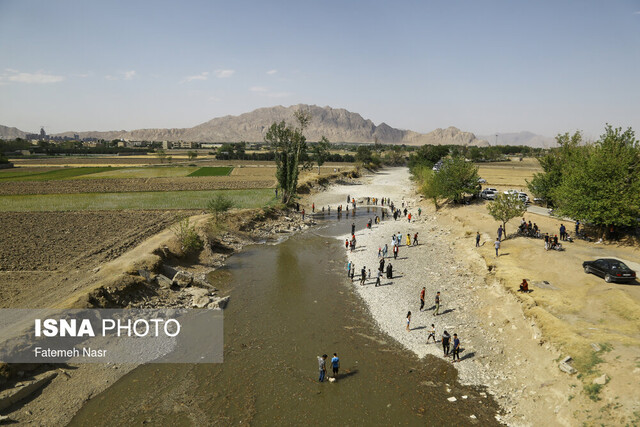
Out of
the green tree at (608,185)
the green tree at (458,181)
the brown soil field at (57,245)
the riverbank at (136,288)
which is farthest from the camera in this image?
the green tree at (458,181)

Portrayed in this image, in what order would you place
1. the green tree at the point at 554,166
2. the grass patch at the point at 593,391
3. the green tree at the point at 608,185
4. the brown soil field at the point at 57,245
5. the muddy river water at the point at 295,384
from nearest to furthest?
the grass patch at the point at 593,391 < the muddy river water at the point at 295,384 < the brown soil field at the point at 57,245 < the green tree at the point at 608,185 < the green tree at the point at 554,166

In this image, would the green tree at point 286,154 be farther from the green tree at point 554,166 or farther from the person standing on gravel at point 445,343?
the person standing on gravel at point 445,343

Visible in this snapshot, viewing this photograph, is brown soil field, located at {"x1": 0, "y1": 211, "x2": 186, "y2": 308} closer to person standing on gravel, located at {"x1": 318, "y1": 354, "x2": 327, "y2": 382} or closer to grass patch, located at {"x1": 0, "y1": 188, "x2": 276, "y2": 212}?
grass patch, located at {"x1": 0, "y1": 188, "x2": 276, "y2": 212}

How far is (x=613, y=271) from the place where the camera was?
20.0 m

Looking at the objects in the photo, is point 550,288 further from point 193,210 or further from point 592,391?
point 193,210

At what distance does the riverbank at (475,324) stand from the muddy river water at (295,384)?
957mm

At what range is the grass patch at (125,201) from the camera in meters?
46.8

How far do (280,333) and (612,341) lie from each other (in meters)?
16.4

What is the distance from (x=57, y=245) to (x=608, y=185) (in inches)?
1893

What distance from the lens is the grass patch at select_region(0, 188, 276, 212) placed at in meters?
46.8

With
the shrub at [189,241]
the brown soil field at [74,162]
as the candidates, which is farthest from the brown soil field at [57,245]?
the brown soil field at [74,162]

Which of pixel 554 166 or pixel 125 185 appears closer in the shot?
pixel 554 166

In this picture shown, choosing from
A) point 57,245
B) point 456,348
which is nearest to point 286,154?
point 57,245

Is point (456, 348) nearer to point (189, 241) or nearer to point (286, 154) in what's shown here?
point (189, 241)
